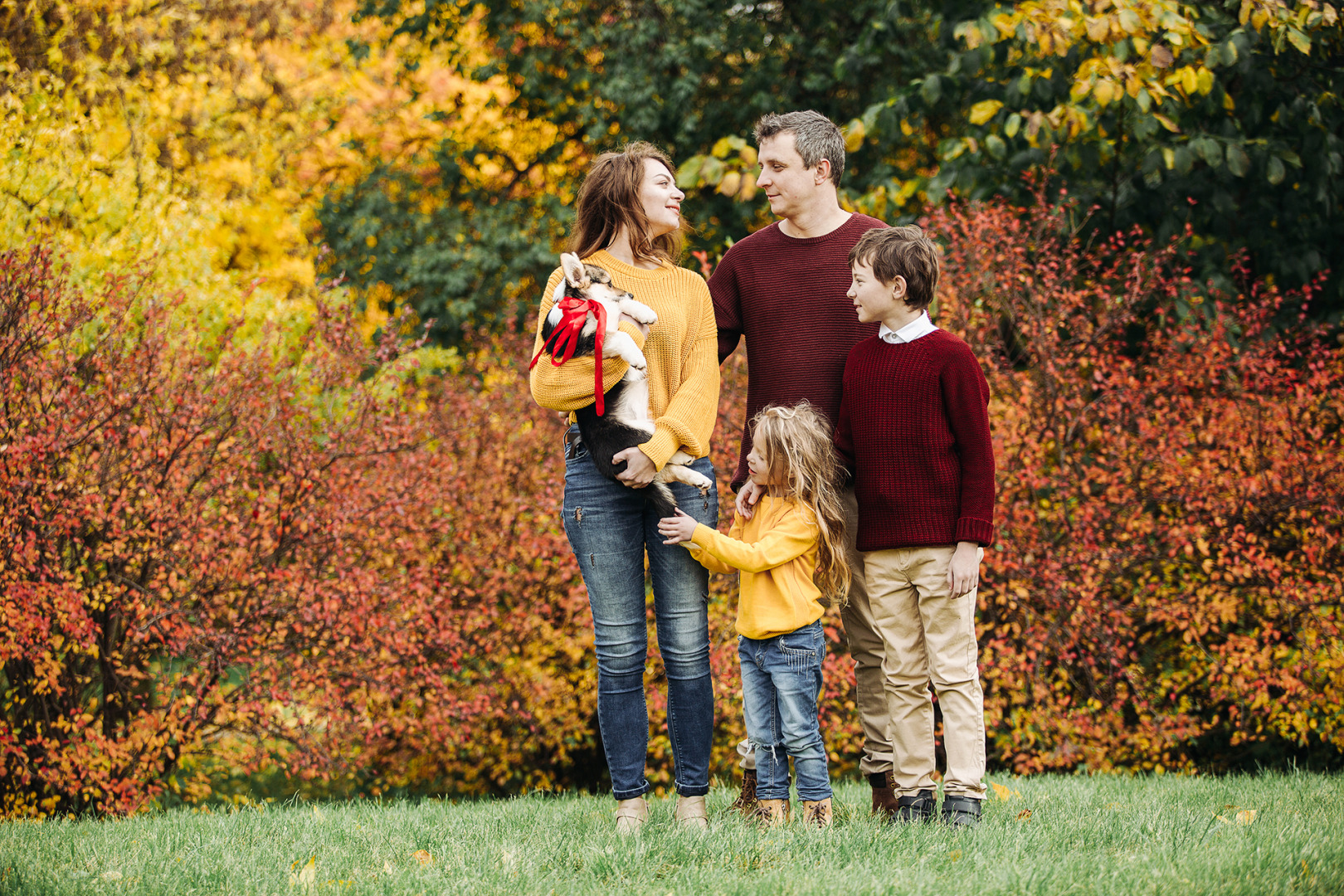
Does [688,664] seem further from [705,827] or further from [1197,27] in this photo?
[1197,27]

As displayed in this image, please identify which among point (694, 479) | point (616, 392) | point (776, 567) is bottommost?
point (776, 567)

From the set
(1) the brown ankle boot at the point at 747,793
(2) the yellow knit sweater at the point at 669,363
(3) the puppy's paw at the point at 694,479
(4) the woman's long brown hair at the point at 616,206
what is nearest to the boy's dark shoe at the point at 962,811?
(1) the brown ankle boot at the point at 747,793

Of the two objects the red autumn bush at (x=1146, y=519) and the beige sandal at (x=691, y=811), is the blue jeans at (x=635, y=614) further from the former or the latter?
the red autumn bush at (x=1146, y=519)

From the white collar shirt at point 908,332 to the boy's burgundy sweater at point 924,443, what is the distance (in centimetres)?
2

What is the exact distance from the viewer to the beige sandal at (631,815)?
10.5 ft

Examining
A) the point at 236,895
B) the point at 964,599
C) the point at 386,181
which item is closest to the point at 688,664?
the point at 964,599

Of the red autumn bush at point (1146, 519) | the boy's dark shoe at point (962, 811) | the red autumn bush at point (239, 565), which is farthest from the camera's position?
the red autumn bush at point (1146, 519)

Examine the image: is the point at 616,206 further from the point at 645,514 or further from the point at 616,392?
the point at 645,514

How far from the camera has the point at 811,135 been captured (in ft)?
10.9

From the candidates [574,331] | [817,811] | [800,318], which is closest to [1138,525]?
[800,318]

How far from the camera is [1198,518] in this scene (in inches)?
223

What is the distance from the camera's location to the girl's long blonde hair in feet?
10.5

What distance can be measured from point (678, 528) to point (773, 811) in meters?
0.93

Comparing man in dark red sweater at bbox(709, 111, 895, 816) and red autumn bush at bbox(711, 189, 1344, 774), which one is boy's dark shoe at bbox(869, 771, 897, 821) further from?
red autumn bush at bbox(711, 189, 1344, 774)
